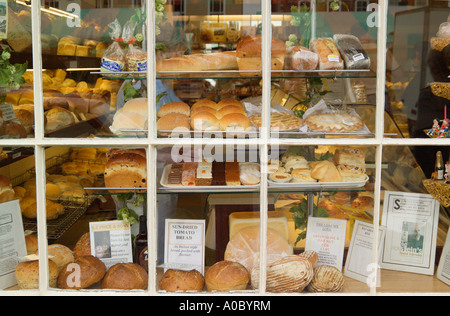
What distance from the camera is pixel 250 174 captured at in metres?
2.18

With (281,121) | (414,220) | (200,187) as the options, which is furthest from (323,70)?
(414,220)

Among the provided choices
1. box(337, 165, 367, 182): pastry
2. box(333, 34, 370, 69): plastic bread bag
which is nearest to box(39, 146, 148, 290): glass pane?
box(337, 165, 367, 182): pastry

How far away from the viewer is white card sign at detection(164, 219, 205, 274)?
2.21 meters

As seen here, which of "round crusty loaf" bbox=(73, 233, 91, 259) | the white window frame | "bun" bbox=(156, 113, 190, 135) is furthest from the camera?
"round crusty loaf" bbox=(73, 233, 91, 259)

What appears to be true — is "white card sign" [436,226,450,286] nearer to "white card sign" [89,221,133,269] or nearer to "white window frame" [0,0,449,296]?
"white window frame" [0,0,449,296]

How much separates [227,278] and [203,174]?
548 mm

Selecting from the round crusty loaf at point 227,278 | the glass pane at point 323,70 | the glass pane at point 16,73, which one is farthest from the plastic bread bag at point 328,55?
the glass pane at point 16,73

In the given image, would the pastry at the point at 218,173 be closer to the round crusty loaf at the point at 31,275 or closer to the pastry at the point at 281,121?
the pastry at the point at 281,121

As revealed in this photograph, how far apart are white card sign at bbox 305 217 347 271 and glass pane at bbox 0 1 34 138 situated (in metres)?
1.61

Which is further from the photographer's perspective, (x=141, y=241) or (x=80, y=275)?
(x=141, y=241)

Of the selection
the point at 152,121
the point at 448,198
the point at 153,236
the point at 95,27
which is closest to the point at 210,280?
the point at 153,236

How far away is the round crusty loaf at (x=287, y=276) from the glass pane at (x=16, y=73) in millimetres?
1435

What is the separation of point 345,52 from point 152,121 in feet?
3.54

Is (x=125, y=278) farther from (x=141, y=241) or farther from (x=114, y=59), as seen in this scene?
(x=114, y=59)
